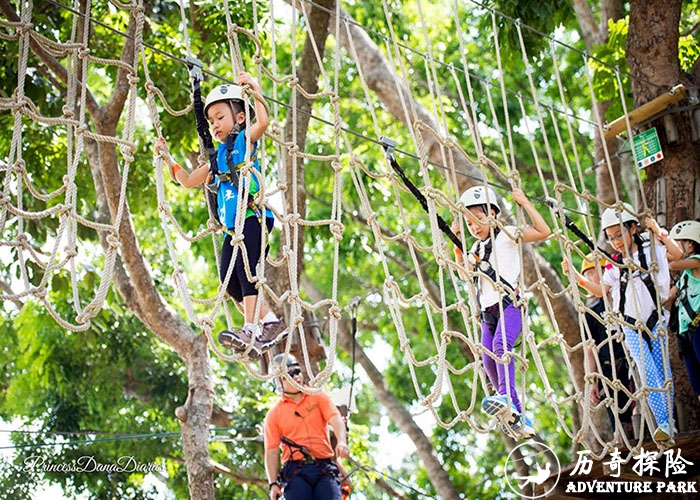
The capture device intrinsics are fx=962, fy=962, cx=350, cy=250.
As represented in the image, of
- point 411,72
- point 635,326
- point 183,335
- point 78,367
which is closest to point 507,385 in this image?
point 635,326

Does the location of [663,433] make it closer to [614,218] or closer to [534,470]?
[614,218]

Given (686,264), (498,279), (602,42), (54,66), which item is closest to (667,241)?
(686,264)

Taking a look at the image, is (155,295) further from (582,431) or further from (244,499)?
(244,499)

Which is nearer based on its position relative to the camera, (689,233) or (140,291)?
(689,233)

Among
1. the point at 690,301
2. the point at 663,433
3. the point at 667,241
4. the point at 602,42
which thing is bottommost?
the point at 663,433

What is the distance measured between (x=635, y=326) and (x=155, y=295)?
2.53 metres

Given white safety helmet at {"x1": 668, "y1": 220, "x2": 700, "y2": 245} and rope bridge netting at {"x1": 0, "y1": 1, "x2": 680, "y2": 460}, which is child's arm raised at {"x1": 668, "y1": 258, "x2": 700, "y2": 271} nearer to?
white safety helmet at {"x1": 668, "y1": 220, "x2": 700, "y2": 245}

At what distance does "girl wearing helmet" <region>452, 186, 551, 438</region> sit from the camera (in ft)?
12.7

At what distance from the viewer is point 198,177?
350 centimetres

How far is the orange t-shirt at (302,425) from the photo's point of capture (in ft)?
14.9

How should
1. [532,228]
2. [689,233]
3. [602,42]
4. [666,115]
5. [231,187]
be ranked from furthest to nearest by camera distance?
1. [602,42]
2. [666,115]
3. [689,233]
4. [532,228]
5. [231,187]

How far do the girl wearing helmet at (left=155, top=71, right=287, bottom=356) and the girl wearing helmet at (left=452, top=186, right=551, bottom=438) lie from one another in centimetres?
94

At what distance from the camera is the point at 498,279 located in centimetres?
381

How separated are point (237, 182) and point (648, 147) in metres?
3.08
